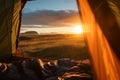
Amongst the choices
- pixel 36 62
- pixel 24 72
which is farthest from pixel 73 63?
pixel 24 72

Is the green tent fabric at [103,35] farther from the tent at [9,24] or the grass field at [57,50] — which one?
the grass field at [57,50]

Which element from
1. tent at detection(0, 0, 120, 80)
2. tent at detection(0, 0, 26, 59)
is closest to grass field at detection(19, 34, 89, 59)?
tent at detection(0, 0, 26, 59)

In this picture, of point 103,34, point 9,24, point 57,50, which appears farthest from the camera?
point 57,50

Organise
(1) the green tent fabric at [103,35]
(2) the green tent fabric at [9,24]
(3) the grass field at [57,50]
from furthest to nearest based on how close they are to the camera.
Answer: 1. (3) the grass field at [57,50]
2. (2) the green tent fabric at [9,24]
3. (1) the green tent fabric at [103,35]

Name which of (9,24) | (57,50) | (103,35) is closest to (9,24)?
(9,24)

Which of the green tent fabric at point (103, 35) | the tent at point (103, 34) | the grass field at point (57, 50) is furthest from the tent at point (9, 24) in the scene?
the green tent fabric at point (103, 35)

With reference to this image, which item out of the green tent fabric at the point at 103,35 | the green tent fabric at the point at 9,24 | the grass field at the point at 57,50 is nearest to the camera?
the green tent fabric at the point at 103,35

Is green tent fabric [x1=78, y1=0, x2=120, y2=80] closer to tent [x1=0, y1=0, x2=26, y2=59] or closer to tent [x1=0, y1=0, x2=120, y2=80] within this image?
tent [x1=0, y1=0, x2=120, y2=80]

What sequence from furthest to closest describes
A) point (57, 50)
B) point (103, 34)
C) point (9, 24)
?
point (57, 50)
point (9, 24)
point (103, 34)

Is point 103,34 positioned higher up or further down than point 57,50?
higher up

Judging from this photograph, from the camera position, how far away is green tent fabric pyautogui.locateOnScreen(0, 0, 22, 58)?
8186mm

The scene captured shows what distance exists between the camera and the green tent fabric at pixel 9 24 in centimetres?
819

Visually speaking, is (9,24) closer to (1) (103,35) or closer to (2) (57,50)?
(1) (103,35)

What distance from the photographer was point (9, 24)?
851 centimetres
